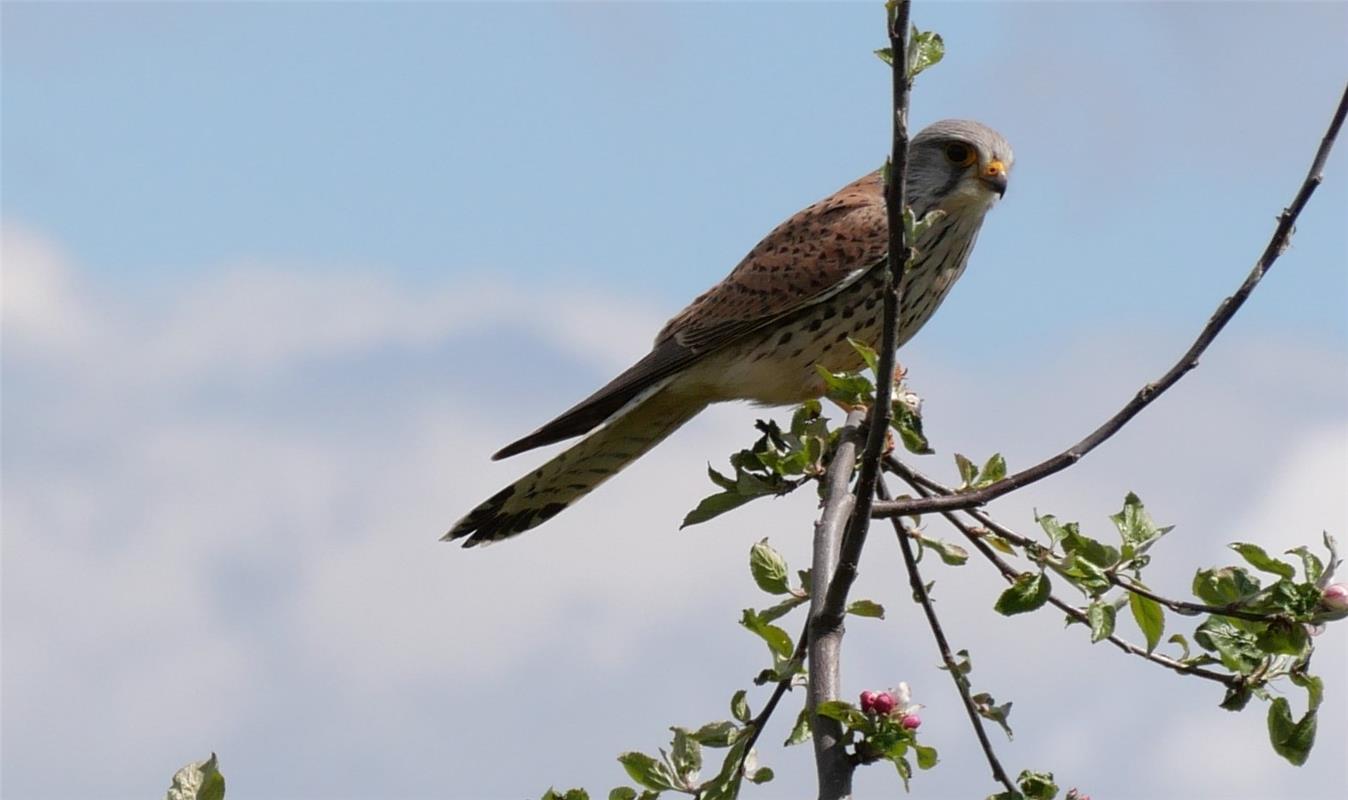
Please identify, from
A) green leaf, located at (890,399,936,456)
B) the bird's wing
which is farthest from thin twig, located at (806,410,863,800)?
the bird's wing

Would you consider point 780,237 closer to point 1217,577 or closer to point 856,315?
point 856,315

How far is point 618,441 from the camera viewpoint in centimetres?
523

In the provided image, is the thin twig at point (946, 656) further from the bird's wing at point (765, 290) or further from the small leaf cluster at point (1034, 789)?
the bird's wing at point (765, 290)

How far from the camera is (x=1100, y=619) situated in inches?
102

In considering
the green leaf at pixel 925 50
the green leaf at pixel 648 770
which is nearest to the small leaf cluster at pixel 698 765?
the green leaf at pixel 648 770

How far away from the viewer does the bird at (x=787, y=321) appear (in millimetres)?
5117

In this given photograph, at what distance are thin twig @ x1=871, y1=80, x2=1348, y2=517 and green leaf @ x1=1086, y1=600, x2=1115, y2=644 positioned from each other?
0.27 meters

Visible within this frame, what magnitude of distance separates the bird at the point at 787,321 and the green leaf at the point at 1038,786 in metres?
2.37

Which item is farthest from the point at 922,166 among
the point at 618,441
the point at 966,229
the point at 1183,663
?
the point at 1183,663

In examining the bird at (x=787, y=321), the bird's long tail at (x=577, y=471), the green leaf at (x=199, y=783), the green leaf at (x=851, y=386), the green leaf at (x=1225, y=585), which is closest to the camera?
the green leaf at (x=199, y=783)

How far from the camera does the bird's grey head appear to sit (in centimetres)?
548

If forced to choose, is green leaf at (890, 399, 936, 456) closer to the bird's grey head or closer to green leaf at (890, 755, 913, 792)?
green leaf at (890, 755, 913, 792)

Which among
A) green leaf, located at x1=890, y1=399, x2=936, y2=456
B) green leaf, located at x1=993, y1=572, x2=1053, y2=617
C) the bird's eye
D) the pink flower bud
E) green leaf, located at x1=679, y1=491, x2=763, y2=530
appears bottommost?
the pink flower bud

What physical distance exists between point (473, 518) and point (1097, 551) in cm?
260
